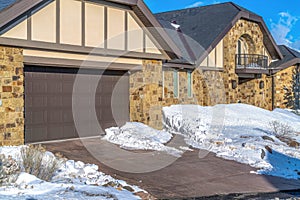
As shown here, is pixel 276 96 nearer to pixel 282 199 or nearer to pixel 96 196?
pixel 282 199

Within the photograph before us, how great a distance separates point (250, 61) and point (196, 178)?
17.4 m

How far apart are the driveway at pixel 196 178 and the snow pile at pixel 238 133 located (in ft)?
2.59

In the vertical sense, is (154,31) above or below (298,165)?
above

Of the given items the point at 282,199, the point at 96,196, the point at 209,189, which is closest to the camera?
the point at 96,196

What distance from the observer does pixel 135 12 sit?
13781mm

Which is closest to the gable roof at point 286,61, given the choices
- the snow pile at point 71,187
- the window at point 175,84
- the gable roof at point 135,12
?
the window at point 175,84

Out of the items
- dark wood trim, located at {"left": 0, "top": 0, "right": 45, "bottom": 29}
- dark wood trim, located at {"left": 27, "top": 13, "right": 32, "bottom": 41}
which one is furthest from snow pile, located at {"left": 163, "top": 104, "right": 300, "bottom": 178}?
dark wood trim, located at {"left": 0, "top": 0, "right": 45, "bottom": 29}

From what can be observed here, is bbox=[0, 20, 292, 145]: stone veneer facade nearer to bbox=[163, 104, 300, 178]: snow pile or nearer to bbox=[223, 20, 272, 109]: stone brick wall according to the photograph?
bbox=[223, 20, 272, 109]: stone brick wall

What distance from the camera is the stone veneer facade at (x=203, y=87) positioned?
14977 mm

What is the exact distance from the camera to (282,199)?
7.96 metres

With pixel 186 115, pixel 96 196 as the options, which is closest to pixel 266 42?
pixel 186 115

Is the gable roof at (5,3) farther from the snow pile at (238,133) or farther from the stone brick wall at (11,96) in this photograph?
A: the snow pile at (238,133)

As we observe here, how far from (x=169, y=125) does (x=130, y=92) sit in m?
2.48

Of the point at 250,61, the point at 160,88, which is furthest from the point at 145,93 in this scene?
the point at 250,61
